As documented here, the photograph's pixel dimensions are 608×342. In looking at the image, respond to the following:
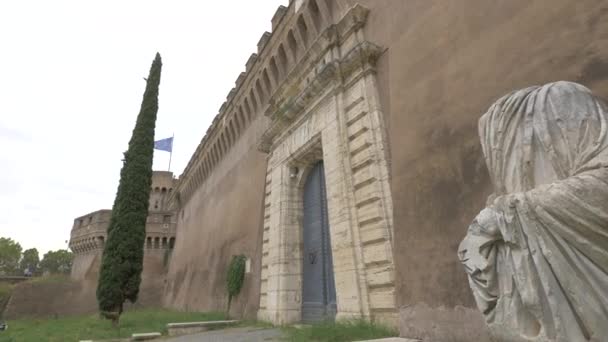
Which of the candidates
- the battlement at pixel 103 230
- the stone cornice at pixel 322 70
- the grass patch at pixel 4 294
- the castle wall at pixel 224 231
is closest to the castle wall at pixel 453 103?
the stone cornice at pixel 322 70

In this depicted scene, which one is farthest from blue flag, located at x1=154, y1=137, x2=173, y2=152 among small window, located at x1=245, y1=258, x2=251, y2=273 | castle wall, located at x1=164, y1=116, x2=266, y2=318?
small window, located at x1=245, y1=258, x2=251, y2=273

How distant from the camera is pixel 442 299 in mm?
3709

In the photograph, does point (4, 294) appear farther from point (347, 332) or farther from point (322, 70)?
point (347, 332)

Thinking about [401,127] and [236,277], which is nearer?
[401,127]

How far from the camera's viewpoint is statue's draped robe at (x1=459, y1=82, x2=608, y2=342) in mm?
1635

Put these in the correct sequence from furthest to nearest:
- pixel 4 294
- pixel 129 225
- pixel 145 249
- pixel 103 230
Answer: pixel 103 230 < pixel 145 249 < pixel 4 294 < pixel 129 225

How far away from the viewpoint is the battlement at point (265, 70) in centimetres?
818

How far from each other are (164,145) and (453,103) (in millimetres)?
26693

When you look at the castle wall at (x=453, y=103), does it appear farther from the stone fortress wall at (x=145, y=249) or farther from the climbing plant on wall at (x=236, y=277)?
the stone fortress wall at (x=145, y=249)

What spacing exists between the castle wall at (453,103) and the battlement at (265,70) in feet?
10.4

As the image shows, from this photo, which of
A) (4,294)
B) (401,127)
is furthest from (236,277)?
(4,294)

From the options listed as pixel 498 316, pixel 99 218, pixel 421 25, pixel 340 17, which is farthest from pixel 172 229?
pixel 498 316

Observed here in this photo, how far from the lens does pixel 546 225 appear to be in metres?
1.77

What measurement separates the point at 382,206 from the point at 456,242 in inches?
59.5
